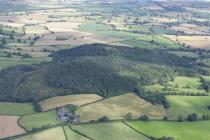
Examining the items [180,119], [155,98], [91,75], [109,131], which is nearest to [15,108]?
[91,75]

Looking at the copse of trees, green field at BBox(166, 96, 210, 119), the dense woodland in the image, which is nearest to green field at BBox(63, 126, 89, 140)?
green field at BBox(166, 96, 210, 119)

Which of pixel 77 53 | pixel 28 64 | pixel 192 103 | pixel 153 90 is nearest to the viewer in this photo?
pixel 192 103

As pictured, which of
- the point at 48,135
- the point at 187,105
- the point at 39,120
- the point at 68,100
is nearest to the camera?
the point at 48,135

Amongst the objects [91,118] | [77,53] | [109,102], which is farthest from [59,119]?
[77,53]

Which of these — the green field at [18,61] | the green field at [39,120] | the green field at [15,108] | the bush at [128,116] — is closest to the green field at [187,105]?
the bush at [128,116]

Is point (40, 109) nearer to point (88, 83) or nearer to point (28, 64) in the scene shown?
point (88, 83)

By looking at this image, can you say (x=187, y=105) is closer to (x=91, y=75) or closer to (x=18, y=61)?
(x=91, y=75)
